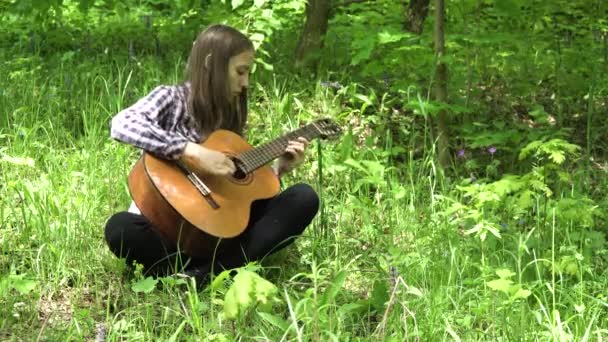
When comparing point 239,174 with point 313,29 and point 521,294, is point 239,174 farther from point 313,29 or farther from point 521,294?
point 313,29

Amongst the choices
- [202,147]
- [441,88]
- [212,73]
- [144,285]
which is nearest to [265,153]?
[202,147]

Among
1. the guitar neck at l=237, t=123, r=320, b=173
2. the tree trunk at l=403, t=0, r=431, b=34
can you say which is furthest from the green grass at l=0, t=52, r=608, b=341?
the tree trunk at l=403, t=0, r=431, b=34

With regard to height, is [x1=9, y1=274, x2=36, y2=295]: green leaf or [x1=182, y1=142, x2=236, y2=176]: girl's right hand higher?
[x1=182, y1=142, x2=236, y2=176]: girl's right hand

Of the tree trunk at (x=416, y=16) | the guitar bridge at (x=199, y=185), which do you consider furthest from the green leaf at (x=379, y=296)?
the tree trunk at (x=416, y=16)

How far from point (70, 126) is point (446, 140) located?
1.94 m

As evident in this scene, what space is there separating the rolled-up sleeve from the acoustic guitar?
0.25 feet

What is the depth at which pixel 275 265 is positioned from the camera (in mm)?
3512

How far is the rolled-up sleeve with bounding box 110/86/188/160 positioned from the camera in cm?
320

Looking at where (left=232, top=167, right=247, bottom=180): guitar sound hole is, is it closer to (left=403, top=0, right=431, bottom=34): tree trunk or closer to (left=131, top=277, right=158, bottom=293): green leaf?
(left=131, top=277, right=158, bottom=293): green leaf

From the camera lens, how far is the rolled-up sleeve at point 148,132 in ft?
10.5

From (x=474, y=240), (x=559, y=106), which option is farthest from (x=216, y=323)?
(x=559, y=106)

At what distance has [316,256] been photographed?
3502 mm

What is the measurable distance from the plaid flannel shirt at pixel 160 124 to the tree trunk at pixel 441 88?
1.43 meters

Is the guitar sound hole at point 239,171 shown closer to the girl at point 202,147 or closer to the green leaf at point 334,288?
the girl at point 202,147
